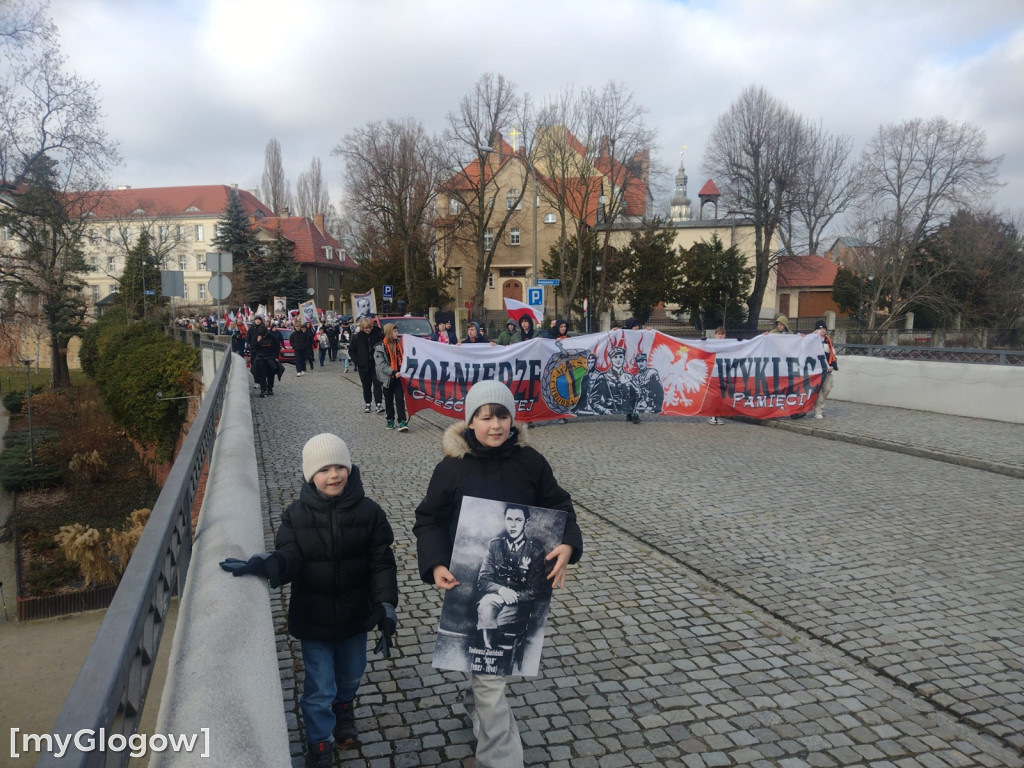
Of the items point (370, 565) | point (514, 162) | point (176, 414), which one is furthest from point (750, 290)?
point (370, 565)

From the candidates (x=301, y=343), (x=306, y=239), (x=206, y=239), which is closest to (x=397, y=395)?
(x=301, y=343)

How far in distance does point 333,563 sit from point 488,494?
75cm

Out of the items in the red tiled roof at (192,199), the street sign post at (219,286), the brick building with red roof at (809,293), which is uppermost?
the red tiled roof at (192,199)

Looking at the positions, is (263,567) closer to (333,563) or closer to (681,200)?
(333,563)

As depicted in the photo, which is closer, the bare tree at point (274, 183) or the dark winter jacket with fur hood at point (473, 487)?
the dark winter jacket with fur hood at point (473, 487)

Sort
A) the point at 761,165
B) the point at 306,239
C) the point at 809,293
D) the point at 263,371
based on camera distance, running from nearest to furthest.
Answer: the point at 263,371
the point at 761,165
the point at 809,293
the point at 306,239

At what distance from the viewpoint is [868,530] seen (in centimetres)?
709

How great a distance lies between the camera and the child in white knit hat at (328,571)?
3.36 metres

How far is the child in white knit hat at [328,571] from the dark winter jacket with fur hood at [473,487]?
0.24 metres

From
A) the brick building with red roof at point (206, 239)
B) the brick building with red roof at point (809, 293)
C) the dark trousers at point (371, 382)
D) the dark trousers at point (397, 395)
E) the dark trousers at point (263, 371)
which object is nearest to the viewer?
the dark trousers at point (397, 395)

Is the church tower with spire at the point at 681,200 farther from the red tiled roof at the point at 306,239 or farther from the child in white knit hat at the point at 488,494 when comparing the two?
the child in white knit hat at the point at 488,494

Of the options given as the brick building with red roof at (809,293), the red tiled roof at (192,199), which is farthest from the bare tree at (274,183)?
the brick building with red roof at (809,293)

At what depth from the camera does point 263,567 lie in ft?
10.5

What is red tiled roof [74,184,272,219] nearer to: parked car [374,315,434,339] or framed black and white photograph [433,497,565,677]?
parked car [374,315,434,339]
